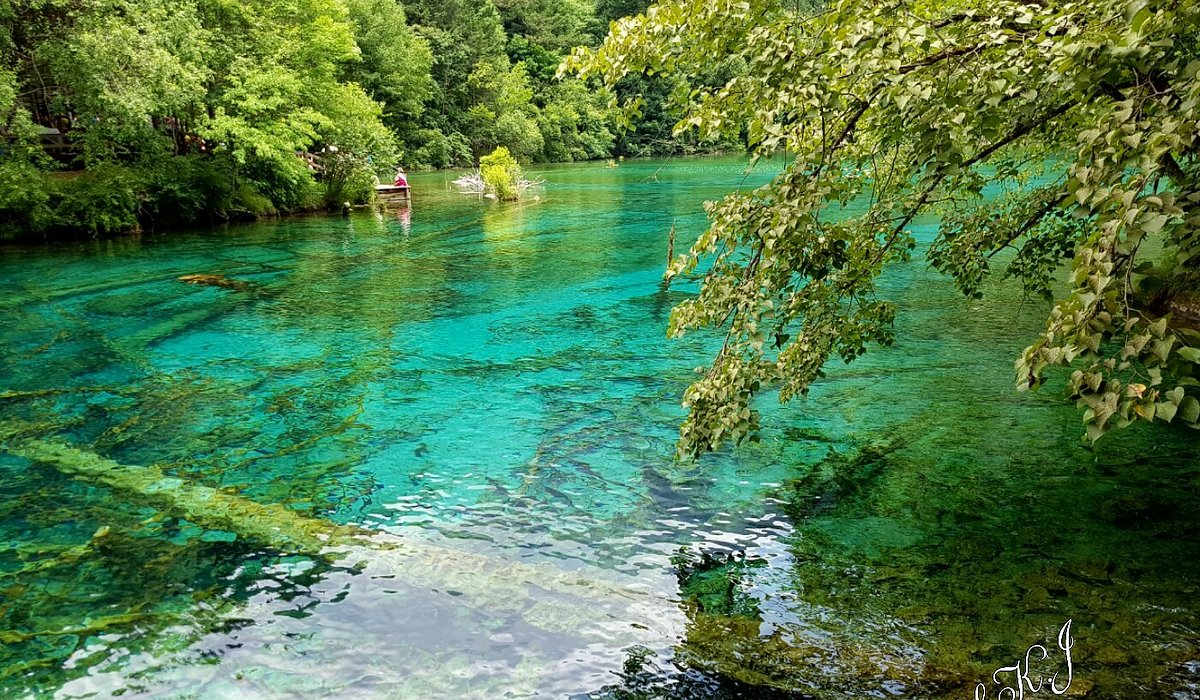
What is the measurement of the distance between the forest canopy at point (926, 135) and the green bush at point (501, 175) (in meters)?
31.4

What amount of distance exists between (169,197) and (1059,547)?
26.7 metres

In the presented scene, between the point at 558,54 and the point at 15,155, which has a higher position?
the point at 558,54

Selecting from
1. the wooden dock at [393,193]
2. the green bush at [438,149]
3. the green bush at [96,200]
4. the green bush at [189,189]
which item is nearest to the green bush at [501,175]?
the wooden dock at [393,193]

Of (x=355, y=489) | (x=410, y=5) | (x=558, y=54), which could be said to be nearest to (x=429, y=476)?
(x=355, y=489)

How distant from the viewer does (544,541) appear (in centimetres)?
616

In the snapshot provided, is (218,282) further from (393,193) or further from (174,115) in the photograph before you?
(393,193)

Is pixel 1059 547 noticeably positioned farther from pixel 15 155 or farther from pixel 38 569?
pixel 15 155

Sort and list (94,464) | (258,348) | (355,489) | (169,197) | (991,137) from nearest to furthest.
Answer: (991,137), (355,489), (94,464), (258,348), (169,197)

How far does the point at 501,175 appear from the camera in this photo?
36.0 meters
